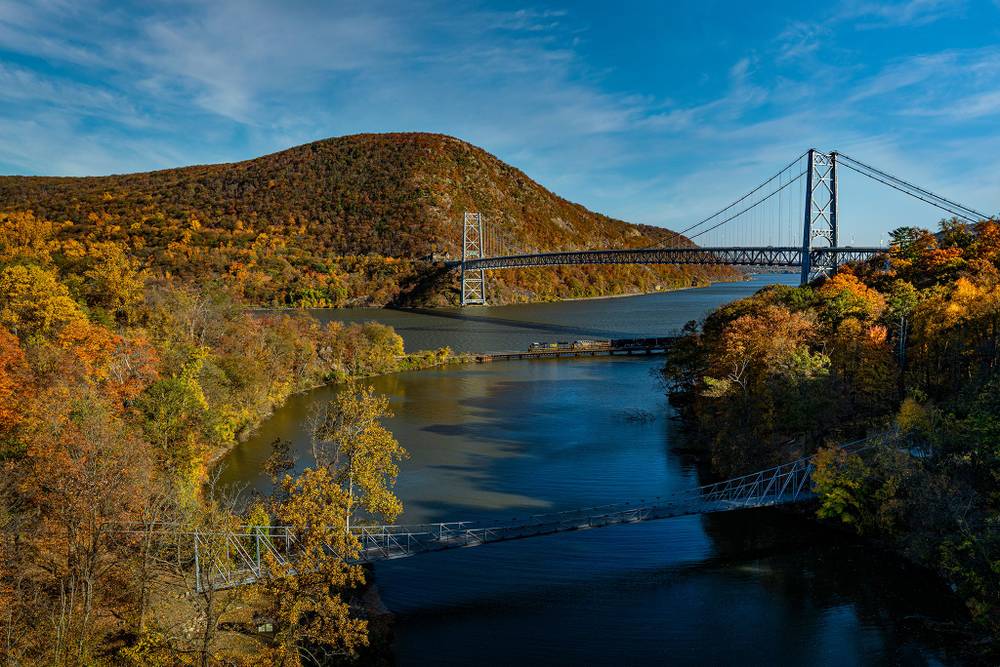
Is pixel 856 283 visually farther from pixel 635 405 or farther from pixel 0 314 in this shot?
pixel 0 314

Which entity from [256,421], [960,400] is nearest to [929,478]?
[960,400]

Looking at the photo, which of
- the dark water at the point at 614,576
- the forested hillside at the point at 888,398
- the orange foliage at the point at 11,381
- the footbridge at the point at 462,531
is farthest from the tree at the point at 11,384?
the forested hillside at the point at 888,398

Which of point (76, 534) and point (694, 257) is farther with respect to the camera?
point (694, 257)

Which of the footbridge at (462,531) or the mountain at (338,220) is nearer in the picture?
the footbridge at (462,531)

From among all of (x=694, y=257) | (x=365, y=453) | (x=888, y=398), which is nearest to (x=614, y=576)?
(x=365, y=453)

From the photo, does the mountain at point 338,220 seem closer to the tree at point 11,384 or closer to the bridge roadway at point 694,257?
the bridge roadway at point 694,257

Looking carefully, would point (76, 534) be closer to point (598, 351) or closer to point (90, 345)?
point (90, 345)
